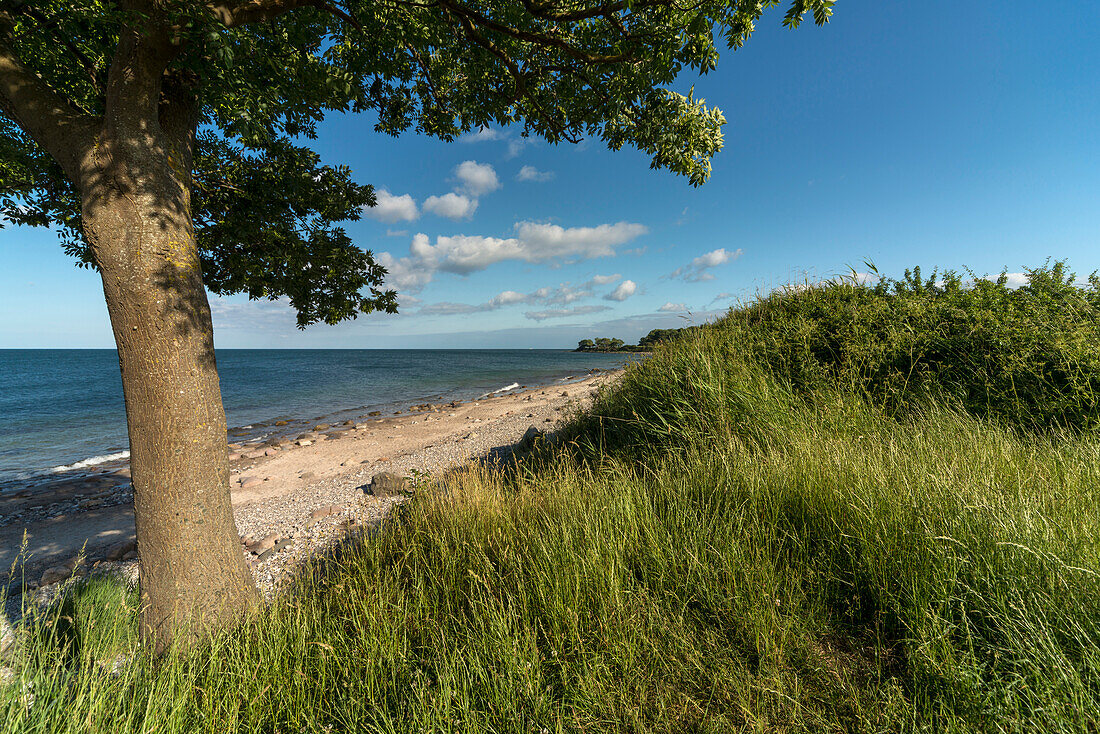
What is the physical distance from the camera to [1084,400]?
4434 millimetres

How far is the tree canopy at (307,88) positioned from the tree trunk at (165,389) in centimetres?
54

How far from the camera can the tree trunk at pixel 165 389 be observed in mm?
2932

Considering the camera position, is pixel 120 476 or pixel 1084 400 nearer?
pixel 1084 400

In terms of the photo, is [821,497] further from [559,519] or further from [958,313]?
[958,313]

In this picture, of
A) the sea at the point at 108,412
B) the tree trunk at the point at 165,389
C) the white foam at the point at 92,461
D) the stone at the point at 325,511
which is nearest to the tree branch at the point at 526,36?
the tree trunk at the point at 165,389

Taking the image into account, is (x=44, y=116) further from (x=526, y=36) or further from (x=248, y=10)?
(x=526, y=36)

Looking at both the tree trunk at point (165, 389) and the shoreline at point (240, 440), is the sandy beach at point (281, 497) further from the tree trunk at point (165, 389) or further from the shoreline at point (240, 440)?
the tree trunk at point (165, 389)

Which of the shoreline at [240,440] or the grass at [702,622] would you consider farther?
the shoreline at [240,440]

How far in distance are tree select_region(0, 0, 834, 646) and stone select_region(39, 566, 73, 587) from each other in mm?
4194

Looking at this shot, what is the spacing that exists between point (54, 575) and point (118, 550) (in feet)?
2.14

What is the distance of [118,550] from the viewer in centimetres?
598

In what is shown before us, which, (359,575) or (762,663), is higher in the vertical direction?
(762,663)

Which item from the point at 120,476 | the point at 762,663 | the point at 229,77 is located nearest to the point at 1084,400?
the point at 762,663

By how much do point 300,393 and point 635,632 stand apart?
34302 millimetres
